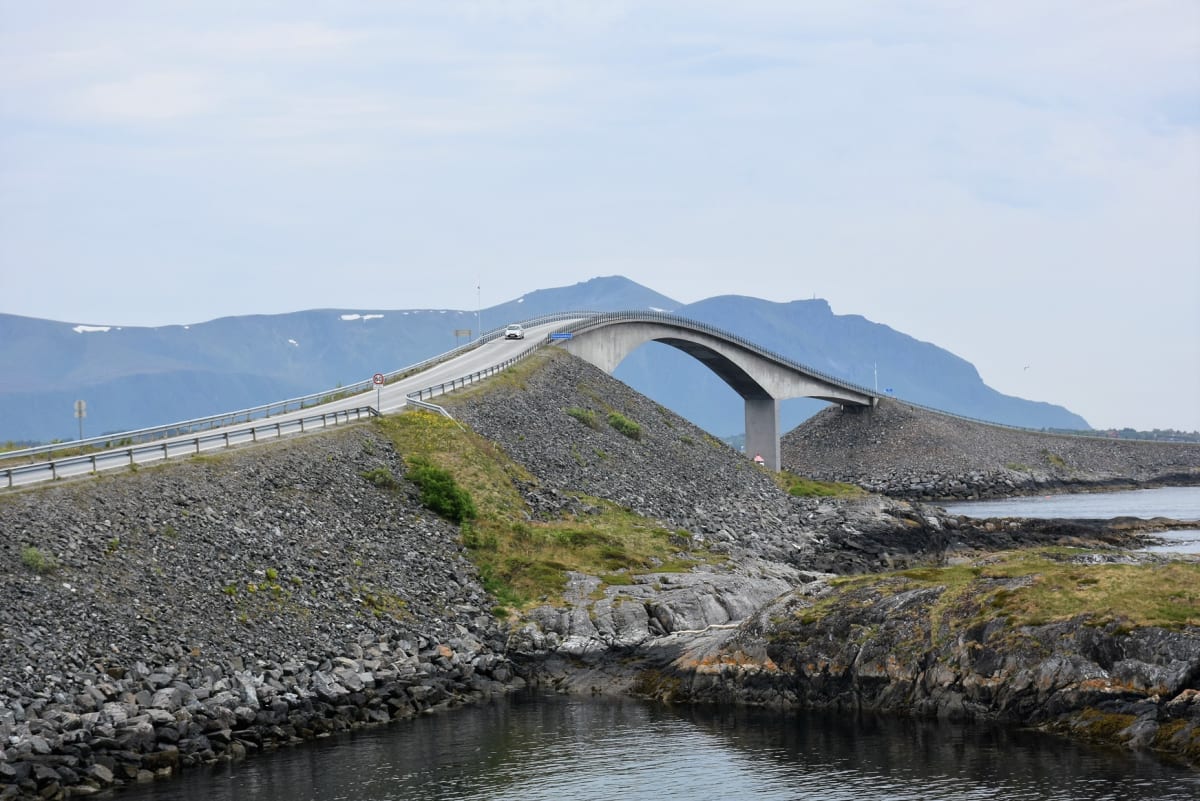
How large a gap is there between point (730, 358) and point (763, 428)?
10.0m

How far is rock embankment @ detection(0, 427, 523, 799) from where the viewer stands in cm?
3841

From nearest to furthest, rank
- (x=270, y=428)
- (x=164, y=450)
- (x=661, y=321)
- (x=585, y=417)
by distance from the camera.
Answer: (x=164, y=450)
(x=270, y=428)
(x=585, y=417)
(x=661, y=321)

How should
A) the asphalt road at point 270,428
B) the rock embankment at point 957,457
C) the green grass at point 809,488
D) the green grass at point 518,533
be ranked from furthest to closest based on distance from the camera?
the rock embankment at point 957,457 < the green grass at point 809,488 < the green grass at point 518,533 < the asphalt road at point 270,428

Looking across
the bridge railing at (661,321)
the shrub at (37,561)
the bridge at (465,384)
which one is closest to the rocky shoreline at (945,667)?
the shrub at (37,561)

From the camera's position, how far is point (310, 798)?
1416 inches

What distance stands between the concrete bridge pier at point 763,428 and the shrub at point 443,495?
260 ft

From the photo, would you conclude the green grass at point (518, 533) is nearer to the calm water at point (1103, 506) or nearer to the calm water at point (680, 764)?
the calm water at point (680, 764)

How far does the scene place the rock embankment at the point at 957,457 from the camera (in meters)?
146

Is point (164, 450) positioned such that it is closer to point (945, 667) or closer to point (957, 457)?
point (945, 667)

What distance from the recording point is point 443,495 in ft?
209

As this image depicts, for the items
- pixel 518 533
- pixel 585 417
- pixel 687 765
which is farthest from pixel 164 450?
pixel 585 417

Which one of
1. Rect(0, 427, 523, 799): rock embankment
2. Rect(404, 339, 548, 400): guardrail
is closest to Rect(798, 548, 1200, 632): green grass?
Rect(0, 427, 523, 799): rock embankment

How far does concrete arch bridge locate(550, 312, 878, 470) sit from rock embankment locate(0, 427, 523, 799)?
6022 centimetres

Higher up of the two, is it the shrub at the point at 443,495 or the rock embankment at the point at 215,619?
the shrub at the point at 443,495
